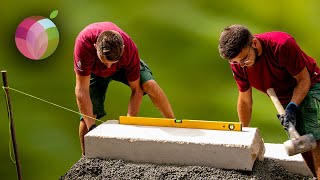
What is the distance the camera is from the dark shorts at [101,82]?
3.78 meters

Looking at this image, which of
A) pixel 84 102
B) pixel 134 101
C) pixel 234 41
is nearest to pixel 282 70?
pixel 234 41

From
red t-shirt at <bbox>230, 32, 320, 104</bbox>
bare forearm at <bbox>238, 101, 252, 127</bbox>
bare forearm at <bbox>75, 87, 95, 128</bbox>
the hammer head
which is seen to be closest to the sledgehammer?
the hammer head

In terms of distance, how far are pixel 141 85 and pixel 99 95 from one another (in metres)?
0.40

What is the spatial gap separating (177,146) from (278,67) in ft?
2.73

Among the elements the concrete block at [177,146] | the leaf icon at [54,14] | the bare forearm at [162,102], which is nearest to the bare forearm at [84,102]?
the concrete block at [177,146]

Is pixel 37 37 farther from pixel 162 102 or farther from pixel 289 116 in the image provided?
pixel 289 116

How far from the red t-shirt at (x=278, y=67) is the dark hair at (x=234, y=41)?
170mm

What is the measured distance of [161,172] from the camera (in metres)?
2.65

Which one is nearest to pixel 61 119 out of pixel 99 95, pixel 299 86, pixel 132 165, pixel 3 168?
pixel 3 168

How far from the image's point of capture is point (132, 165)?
275cm

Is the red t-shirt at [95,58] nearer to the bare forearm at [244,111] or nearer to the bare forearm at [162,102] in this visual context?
the bare forearm at [162,102]

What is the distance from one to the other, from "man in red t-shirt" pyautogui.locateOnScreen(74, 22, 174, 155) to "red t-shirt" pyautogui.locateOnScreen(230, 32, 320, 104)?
2.76ft

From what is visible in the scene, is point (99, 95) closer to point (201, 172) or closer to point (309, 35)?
point (201, 172)

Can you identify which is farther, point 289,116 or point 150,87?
point 150,87
